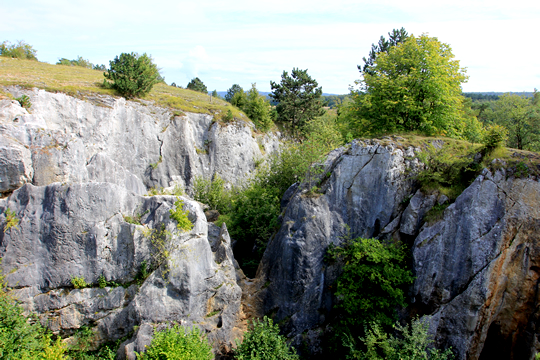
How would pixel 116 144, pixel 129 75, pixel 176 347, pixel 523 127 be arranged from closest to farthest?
pixel 176 347
pixel 523 127
pixel 116 144
pixel 129 75

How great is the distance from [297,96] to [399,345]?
33331 millimetres

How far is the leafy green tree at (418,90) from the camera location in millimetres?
14305

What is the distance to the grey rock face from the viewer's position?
12938 millimetres

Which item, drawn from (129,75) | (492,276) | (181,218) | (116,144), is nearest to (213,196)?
(116,144)

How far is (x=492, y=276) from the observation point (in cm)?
1068

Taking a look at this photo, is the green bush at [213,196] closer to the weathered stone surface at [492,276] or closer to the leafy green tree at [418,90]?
the leafy green tree at [418,90]

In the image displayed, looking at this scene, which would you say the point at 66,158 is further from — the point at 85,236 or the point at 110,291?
the point at 110,291

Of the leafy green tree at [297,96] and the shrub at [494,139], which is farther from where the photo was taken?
the leafy green tree at [297,96]

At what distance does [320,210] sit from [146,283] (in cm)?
809

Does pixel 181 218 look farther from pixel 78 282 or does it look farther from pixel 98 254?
pixel 78 282

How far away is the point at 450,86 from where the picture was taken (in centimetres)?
1474

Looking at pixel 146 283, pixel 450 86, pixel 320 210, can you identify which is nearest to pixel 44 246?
pixel 146 283

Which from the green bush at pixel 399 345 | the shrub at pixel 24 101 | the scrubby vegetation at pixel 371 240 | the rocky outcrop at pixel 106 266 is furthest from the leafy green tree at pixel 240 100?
the green bush at pixel 399 345

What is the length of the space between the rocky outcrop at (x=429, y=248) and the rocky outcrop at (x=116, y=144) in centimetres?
963
